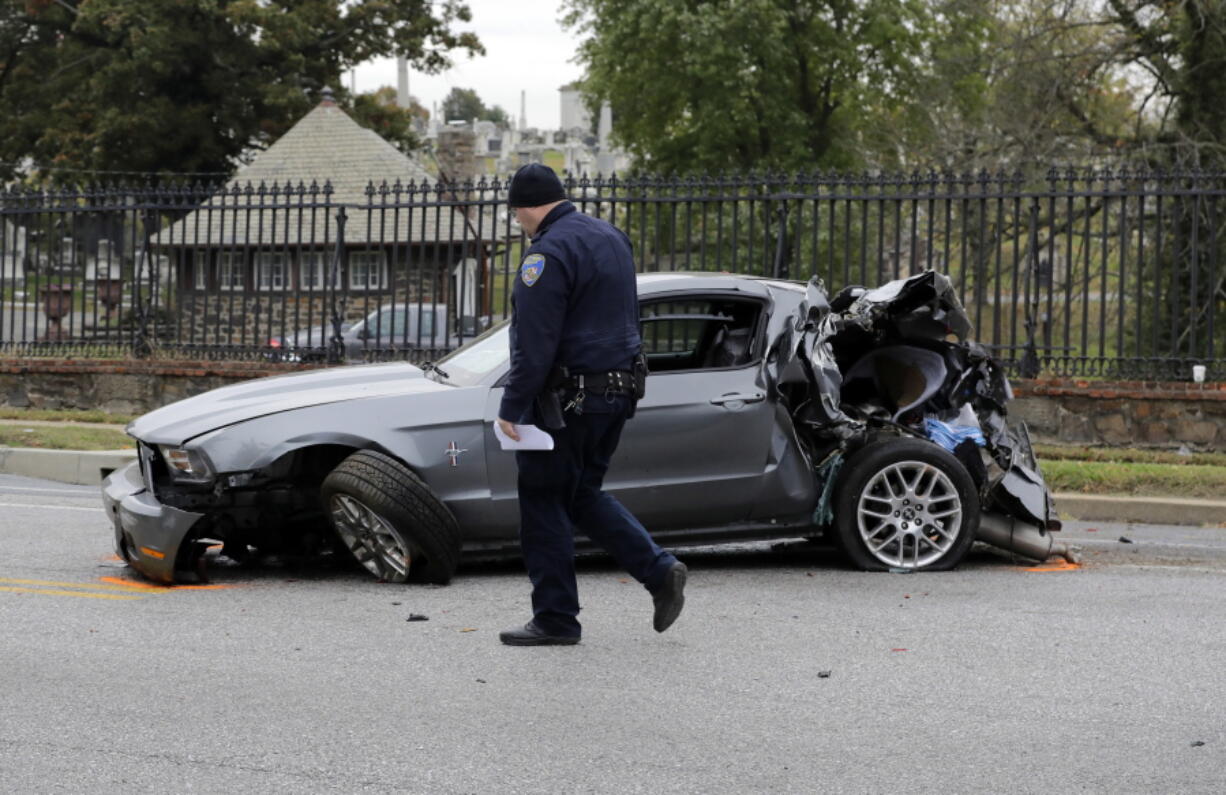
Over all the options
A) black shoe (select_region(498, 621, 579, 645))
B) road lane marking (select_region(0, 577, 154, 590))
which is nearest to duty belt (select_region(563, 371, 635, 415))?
black shoe (select_region(498, 621, 579, 645))

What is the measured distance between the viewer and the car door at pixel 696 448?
25.1 ft

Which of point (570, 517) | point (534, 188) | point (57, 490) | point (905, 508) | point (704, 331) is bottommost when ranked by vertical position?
point (57, 490)

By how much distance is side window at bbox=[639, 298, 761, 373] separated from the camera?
317 inches

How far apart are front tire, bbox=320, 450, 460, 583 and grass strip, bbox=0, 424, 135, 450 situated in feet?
19.5

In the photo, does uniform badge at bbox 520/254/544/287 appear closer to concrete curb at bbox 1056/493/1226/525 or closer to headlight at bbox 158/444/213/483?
headlight at bbox 158/444/213/483

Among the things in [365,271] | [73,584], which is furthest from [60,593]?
[365,271]

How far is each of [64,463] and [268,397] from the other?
543 cm

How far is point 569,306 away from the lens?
5.92m

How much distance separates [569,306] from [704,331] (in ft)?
7.79

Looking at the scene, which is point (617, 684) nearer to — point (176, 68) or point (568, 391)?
point (568, 391)

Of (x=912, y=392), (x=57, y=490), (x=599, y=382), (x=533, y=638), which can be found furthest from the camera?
(x=57, y=490)

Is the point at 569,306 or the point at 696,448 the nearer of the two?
the point at 569,306

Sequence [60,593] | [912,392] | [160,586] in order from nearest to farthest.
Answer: [60,593]
[160,586]
[912,392]

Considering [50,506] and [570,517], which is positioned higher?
[570,517]
